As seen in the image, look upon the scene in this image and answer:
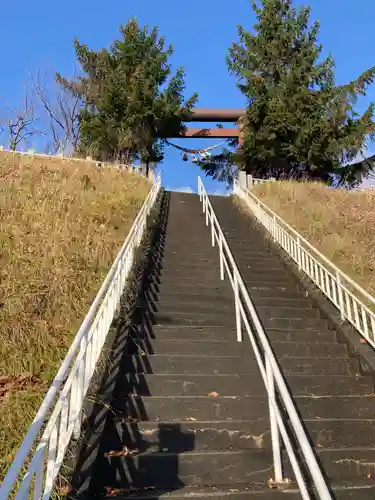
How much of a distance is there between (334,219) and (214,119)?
16230mm

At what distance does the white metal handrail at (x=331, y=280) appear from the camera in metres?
5.92

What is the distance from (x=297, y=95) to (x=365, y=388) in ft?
51.2

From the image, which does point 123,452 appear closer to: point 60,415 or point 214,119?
point 60,415

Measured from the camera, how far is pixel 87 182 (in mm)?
11969

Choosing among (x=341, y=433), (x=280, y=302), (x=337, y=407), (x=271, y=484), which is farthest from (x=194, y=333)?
(x=271, y=484)

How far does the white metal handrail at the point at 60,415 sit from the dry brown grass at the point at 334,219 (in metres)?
5.03

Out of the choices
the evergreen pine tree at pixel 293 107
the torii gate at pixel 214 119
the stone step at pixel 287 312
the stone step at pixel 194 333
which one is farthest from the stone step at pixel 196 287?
the torii gate at pixel 214 119

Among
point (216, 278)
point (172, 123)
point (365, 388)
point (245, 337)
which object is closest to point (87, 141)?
point (172, 123)

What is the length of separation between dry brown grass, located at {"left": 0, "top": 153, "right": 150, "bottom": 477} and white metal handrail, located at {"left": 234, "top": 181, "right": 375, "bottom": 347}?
353 cm

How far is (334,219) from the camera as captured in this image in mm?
11641

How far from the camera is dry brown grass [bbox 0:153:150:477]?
422 cm

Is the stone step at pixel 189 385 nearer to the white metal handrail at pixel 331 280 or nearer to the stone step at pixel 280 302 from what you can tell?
the white metal handrail at pixel 331 280

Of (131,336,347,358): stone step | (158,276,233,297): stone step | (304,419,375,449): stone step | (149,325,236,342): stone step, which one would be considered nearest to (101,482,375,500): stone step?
(304,419,375,449): stone step

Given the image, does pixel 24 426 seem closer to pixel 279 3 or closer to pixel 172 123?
pixel 172 123
